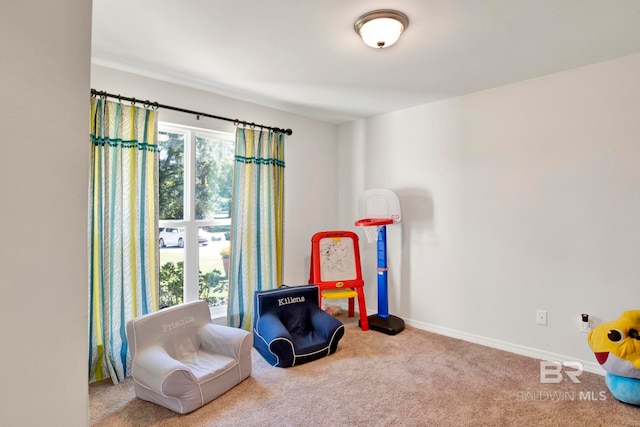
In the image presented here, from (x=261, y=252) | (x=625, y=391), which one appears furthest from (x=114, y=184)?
(x=625, y=391)

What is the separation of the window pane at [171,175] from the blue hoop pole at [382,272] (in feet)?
6.78

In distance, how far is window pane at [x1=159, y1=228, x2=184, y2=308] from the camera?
2994 millimetres

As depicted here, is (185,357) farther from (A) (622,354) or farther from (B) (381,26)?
(A) (622,354)

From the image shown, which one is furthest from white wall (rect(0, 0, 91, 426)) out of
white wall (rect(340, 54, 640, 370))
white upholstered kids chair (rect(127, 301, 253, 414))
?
white wall (rect(340, 54, 640, 370))

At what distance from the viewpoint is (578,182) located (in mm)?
2639

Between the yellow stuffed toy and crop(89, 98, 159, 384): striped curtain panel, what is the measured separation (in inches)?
131

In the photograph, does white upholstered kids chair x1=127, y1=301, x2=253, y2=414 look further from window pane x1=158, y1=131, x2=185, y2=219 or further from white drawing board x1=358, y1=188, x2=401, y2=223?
white drawing board x1=358, y1=188, x2=401, y2=223

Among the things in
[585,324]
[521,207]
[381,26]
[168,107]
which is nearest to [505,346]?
[585,324]

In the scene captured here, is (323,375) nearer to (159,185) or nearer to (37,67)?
(159,185)

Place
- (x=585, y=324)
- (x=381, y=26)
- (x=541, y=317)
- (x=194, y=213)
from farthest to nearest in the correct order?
(x=194, y=213) → (x=541, y=317) → (x=585, y=324) → (x=381, y=26)

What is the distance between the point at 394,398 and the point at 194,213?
2.34m

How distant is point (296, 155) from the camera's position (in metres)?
3.96

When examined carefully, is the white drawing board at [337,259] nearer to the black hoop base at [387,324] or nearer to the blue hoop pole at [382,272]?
the blue hoop pole at [382,272]

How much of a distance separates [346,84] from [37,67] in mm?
2568
